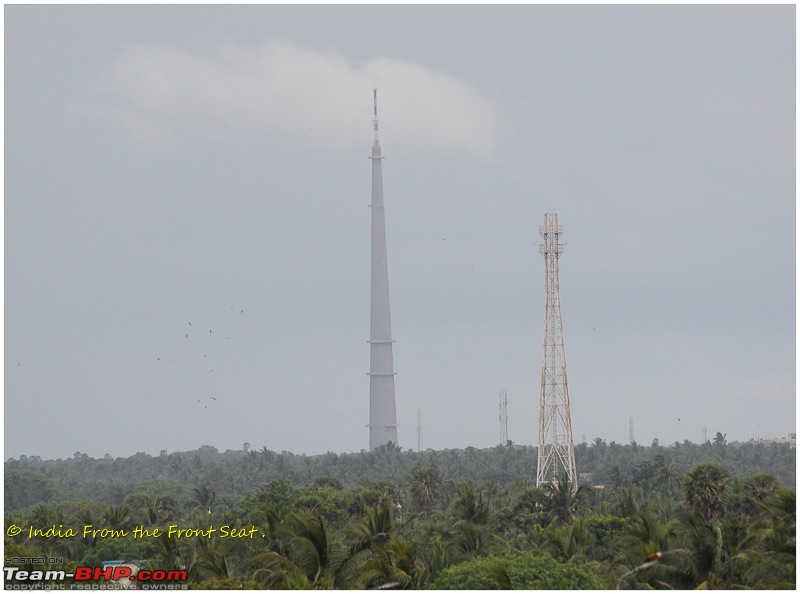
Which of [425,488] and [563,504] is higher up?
[425,488]

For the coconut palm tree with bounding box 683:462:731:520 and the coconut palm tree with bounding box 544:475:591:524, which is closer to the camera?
the coconut palm tree with bounding box 683:462:731:520

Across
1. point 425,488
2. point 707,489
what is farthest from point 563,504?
point 425,488

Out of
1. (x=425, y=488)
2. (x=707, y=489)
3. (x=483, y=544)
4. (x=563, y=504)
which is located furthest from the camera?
(x=425, y=488)

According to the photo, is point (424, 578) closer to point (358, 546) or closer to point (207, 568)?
point (358, 546)

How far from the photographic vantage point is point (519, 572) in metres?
55.8

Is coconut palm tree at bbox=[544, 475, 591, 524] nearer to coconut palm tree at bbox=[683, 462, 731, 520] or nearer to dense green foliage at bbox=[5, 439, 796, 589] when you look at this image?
dense green foliage at bbox=[5, 439, 796, 589]

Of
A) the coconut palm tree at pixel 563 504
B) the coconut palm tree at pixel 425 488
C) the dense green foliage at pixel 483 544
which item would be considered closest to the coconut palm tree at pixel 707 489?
the dense green foliage at pixel 483 544

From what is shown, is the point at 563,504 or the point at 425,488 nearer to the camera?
the point at 563,504

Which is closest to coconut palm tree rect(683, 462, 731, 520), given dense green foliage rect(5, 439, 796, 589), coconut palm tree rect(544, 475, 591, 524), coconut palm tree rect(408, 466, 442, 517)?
dense green foliage rect(5, 439, 796, 589)

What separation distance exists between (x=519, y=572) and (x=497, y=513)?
2791 cm

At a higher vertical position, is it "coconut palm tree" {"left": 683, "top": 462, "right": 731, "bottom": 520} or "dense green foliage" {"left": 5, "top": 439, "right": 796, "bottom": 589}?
"coconut palm tree" {"left": 683, "top": 462, "right": 731, "bottom": 520}

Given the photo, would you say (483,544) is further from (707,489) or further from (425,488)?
(425,488)

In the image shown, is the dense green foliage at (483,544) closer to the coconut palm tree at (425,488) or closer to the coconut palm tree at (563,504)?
the coconut palm tree at (563,504)

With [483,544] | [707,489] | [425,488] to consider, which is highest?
[425,488]
